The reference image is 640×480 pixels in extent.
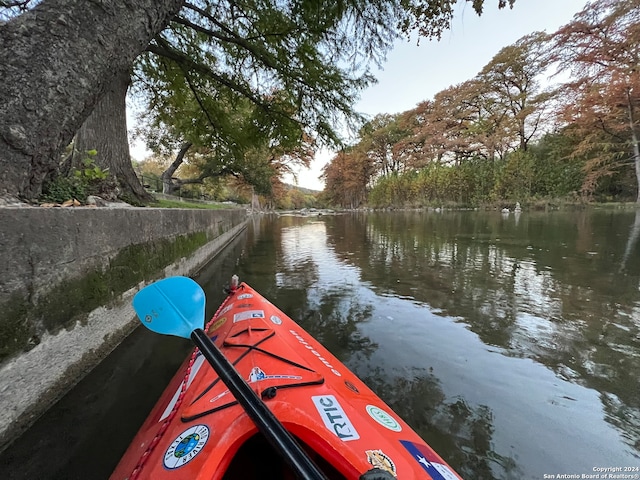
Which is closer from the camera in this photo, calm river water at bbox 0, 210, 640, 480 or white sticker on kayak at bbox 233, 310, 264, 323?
calm river water at bbox 0, 210, 640, 480

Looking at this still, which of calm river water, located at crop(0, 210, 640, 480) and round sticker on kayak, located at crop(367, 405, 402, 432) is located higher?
round sticker on kayak, located at crop(367, 405, 402, 432)

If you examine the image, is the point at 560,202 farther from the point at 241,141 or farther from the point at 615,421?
the point at 615,421

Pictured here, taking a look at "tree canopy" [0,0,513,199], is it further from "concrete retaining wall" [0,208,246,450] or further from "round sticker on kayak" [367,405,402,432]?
"round sticker on kayak" [367,405,402,432]

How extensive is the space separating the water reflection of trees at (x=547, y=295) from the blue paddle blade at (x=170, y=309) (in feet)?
9.82

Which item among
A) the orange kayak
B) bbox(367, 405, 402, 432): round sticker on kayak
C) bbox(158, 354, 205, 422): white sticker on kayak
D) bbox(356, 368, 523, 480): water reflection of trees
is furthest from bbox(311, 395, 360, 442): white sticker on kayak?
bbox(356, 368, 523, 480): water reflection of trees

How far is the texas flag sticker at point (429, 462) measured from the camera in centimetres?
113

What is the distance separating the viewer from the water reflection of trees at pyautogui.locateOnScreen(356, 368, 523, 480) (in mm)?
1793

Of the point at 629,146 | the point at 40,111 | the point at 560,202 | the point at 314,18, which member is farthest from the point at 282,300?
the point at 629,146

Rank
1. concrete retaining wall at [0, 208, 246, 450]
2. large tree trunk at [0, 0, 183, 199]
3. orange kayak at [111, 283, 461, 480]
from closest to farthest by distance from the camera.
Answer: orange kayak at [111, 283, 461, 480], concrete retaining wall at [0, 208, 246, 450], large tree trunk at [0, 0, 183, 199]

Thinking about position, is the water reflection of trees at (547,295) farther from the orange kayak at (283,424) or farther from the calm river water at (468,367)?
the orange kayak at (283,424)

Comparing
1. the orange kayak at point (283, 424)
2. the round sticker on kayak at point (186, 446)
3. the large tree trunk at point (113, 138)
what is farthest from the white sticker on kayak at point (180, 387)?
the large tree trunk at point (113, 138)

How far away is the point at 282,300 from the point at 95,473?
3335mm

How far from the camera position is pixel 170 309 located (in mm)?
1748

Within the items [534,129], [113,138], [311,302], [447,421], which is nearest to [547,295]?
[447,421]
